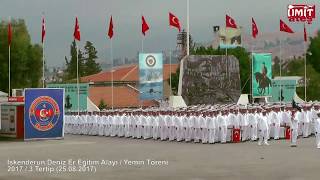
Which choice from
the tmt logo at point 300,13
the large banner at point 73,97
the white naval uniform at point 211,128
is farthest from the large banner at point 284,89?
the white naval uniform at point 211,128

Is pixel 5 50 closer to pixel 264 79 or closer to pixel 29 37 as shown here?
pixel 29 37

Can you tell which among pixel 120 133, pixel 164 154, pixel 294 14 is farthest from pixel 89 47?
pixel 164 154

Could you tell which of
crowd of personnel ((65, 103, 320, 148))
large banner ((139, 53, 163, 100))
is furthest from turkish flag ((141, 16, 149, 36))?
crowd of personnel ((65, 103, 320, 148))

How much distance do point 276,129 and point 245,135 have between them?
4.70ft

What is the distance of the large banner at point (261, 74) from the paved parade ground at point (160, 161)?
13787 mm

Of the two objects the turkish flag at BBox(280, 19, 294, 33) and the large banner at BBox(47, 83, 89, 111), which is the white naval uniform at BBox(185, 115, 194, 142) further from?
the turkish flag at BBox(280, 19, 294, 33)

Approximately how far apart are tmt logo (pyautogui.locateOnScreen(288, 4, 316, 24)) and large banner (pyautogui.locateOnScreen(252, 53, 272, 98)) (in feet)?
13.2

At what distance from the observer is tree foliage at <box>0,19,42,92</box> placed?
49.3 metres

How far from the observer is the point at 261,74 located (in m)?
35.3

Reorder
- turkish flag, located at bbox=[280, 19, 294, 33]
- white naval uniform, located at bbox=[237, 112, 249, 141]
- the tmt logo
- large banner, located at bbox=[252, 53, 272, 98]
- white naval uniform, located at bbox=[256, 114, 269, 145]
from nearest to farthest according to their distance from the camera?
1. white naval uniform, located at bbox=[256, 114, 269, 145]
2. white naval uniform, located at bbox=[237, 112, 249, 141]
3. large banner, located at bbox=[252, 53, 272, 98]
4. turkish flag, located at bbox=[280, 19, 294, 33]
5. the tmt logo

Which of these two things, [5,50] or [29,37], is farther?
[29,37]

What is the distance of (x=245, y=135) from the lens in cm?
2159

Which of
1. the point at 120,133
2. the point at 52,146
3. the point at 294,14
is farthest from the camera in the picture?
the point at 294,14

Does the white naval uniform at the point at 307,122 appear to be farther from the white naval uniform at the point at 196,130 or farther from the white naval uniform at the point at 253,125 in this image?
the white naval uniform at the point at 196,130
